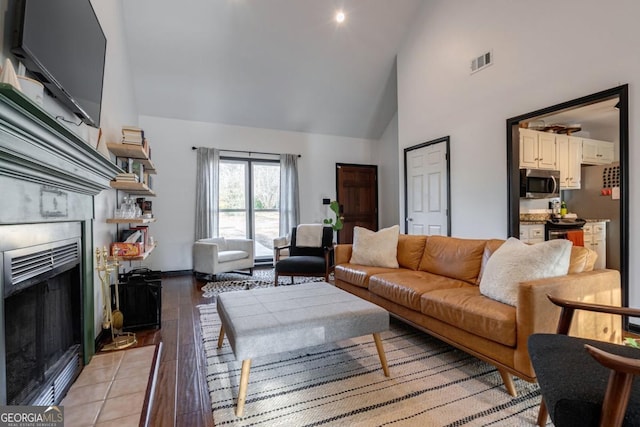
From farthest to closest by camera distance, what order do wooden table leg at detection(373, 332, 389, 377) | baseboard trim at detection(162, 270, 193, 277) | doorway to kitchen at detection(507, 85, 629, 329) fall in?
1. baseboard trim at detection(162, 270, 193, 277)
2. doorway to kitchen at detection(507, 85, 629, 329)
3. wooden table leg at detection(373, 332, 389, 377)

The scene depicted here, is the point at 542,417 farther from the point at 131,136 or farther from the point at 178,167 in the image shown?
the point at 178,167

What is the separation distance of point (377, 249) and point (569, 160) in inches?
132

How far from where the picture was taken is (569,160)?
4.41 metres

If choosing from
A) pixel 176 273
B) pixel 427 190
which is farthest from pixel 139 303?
pixel 427 190

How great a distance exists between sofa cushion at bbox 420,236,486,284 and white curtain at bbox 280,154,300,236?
322cm

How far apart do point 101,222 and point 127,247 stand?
31 centimetres

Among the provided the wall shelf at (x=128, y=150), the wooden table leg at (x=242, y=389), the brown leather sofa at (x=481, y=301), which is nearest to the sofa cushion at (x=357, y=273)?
the brown leather sofa at (x=481, y=301)

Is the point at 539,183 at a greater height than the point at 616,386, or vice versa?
the point at 539,183

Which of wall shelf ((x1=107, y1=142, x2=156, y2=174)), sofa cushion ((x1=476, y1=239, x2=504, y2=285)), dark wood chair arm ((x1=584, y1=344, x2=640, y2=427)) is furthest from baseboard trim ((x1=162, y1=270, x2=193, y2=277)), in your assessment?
dark wood chair arm ((x1=584, y1=344, x2=640, y2=427))

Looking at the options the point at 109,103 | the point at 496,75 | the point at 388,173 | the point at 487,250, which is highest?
the point at 496,75

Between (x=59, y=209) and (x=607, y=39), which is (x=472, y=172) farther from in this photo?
(x=59, y=209)

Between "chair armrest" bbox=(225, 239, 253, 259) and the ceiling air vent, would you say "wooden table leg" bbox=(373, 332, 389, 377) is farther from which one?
the ceiling air vent

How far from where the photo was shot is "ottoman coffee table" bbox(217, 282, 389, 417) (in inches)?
63.6

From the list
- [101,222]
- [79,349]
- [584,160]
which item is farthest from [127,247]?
[584,160]
